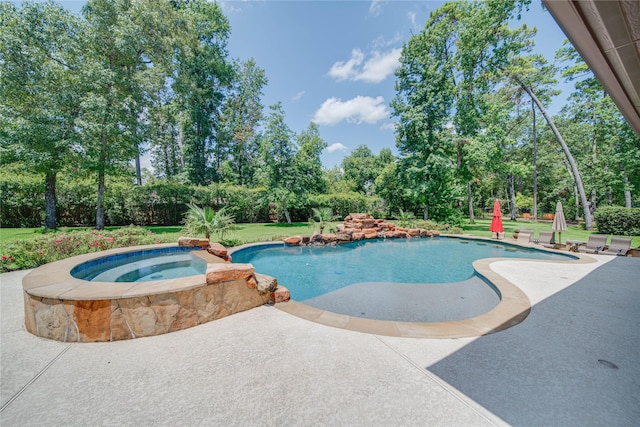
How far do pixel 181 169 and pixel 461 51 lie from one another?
23.3m

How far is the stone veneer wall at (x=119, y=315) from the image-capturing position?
2631 mm

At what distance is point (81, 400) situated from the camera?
1.83 meters

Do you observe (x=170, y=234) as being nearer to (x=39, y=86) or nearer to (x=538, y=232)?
(x=39, y=86)

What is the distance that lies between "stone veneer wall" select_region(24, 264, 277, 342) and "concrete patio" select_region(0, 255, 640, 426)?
4.6 inches

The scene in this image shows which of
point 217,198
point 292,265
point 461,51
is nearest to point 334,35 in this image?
point 461,51

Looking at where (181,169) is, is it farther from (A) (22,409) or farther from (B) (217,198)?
(A) (22,409)

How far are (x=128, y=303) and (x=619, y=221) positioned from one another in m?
19.4

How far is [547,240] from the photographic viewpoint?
9.05 meters

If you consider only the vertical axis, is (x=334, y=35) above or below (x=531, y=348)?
above

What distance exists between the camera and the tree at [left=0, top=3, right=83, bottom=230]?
9.32 m

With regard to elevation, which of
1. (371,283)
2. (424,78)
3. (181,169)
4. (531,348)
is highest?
(424,78)

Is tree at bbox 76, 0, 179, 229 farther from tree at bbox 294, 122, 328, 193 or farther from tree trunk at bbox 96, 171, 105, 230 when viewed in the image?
tree at bbox 294, 122, 328, 193

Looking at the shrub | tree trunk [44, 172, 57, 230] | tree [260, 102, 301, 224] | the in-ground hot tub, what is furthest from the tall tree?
the shrub

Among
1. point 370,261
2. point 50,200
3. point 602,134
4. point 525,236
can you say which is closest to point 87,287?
point 370,261
